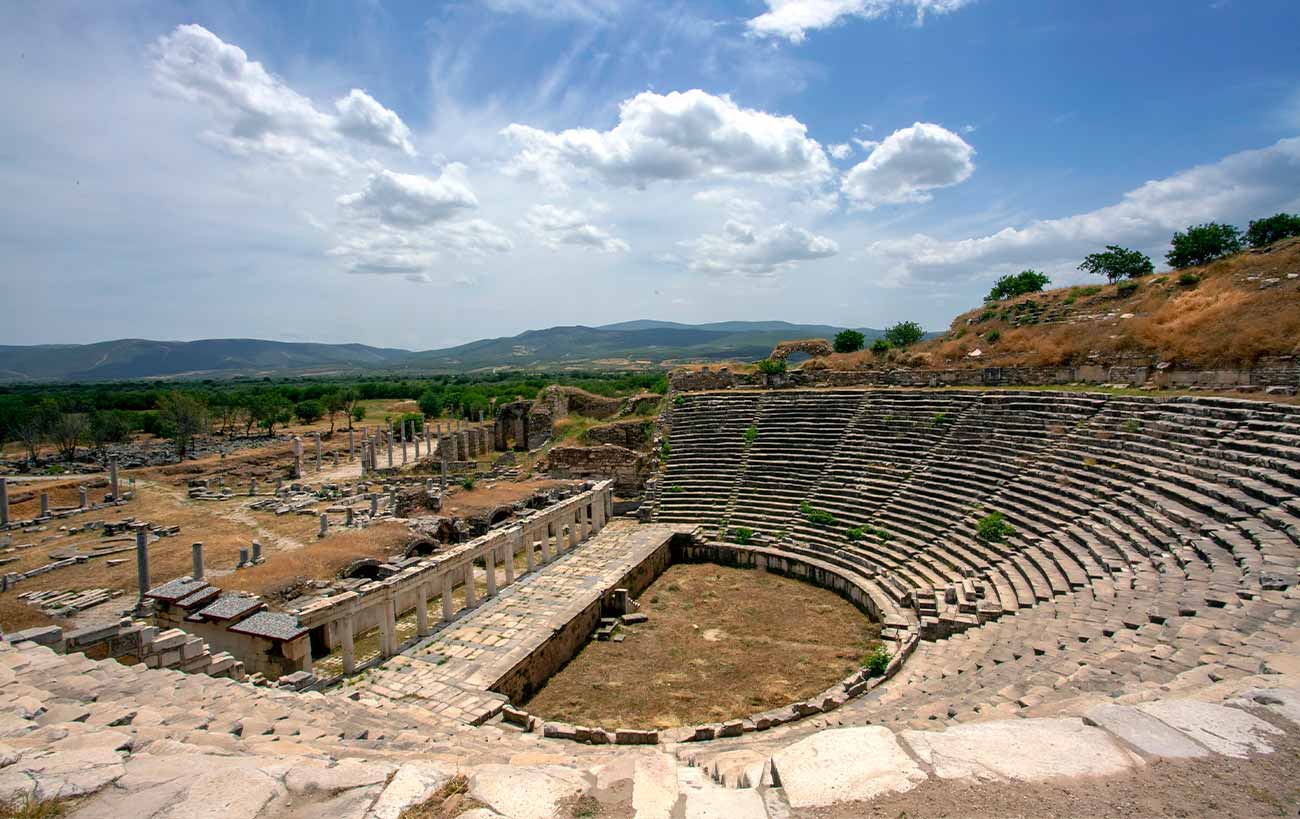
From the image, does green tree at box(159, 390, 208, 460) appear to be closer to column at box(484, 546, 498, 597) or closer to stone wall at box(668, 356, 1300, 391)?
stone wall at box(668, 356, 1300, 391)

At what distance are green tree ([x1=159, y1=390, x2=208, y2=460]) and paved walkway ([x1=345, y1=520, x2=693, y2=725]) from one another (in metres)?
42.9

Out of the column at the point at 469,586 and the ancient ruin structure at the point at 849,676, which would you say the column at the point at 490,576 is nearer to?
the ancient ruin structure at the point at 849,676

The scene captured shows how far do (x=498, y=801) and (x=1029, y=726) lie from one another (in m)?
3.88

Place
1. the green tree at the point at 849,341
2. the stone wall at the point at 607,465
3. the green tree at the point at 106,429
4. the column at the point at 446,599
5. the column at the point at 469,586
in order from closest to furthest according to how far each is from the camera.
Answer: the column at the point at 446,599 < the column at the point at 469,586 < the stone wall at the point at 607,465 < the green tree at the point at 849,341 < the green tree at the point at 106,429

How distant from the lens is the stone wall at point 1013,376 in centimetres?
1677

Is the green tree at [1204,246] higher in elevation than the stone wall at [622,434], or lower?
higher

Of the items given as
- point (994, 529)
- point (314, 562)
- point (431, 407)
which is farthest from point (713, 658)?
point (431, 407)

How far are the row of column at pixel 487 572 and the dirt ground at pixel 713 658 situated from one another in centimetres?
321

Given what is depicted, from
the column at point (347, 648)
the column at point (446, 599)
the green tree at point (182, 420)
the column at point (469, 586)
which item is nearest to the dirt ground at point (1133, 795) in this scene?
the column at point (347, 648)

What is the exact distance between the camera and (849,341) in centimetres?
3656

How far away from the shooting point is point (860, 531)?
17375mm

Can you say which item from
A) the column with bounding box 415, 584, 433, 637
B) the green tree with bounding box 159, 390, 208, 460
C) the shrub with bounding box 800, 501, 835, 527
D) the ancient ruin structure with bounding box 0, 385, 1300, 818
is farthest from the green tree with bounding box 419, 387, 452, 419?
the column with bounding box 415, 584, 433, 637

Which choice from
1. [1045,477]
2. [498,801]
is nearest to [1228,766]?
[498,801]

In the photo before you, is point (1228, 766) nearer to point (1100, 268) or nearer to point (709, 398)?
point (709, 398)
